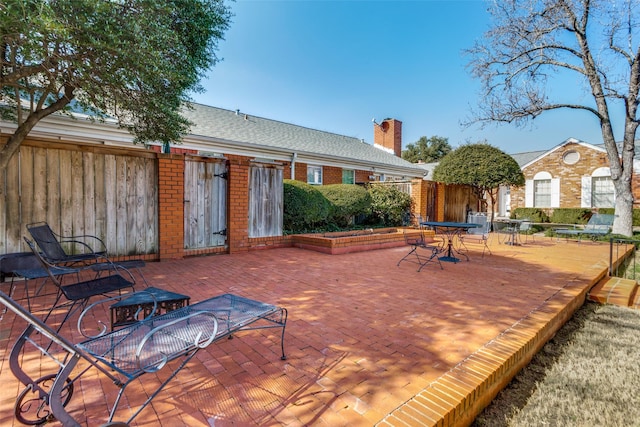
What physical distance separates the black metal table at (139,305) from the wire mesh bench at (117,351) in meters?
0.21

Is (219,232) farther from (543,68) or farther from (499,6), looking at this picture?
(543,68)

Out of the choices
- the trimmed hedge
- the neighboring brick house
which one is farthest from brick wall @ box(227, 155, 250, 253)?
the neighboring brick house

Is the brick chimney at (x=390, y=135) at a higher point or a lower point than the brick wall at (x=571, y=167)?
higher

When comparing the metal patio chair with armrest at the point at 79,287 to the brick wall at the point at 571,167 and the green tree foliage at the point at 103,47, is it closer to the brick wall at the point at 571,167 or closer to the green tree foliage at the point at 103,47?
the green tree foliage at the point at 103,47

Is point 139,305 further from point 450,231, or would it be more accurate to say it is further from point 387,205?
point 387,205

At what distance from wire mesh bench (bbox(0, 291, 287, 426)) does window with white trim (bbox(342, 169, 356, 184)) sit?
568 inches

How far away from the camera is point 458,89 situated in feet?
50.4

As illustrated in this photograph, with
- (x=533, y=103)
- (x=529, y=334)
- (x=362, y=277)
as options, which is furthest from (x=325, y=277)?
(x=533, y=103)

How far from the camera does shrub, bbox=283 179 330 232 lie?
29.2ft

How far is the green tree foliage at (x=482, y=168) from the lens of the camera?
13484 mm

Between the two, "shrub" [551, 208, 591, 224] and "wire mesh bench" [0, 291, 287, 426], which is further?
"shrub" [551, 208, 591, 224]

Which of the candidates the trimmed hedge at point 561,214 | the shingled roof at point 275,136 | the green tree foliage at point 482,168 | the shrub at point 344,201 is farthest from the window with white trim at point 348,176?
the trimmed hedge at point 561,214

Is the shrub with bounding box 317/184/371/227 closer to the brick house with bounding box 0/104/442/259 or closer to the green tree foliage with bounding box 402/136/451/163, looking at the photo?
the brick house with bounding box 0/104/442/259

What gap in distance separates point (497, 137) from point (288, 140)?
1099cm
